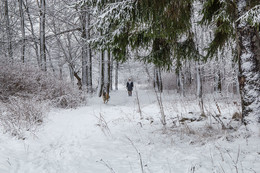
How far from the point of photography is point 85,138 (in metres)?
3.47

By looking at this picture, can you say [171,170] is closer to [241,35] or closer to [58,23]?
[241,35]

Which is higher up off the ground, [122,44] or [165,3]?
[165,3]

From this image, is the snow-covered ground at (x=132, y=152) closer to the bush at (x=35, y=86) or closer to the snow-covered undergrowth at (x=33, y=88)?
the snow-covered undergrowth at (x=33, y=88)

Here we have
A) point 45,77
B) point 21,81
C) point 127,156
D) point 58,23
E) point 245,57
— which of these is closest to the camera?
point 127,156

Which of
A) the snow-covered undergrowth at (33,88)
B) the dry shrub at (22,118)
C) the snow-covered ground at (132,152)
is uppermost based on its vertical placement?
the snow-covered undergrowth at (33,88)

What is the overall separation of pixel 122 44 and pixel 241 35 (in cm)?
234

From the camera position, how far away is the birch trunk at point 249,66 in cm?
301

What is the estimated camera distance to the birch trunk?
3.01m

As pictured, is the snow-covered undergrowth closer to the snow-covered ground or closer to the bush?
the bush

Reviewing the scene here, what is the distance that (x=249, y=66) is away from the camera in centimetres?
304

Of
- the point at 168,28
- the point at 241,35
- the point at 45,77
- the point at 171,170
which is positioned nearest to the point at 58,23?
the point at 45,77

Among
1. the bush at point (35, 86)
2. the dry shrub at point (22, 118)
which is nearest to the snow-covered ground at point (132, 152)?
the dry shrub at point (22, 118)

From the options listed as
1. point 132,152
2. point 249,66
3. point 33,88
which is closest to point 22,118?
point 132,152

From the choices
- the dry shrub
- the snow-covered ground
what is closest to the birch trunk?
the snow-covered ground
